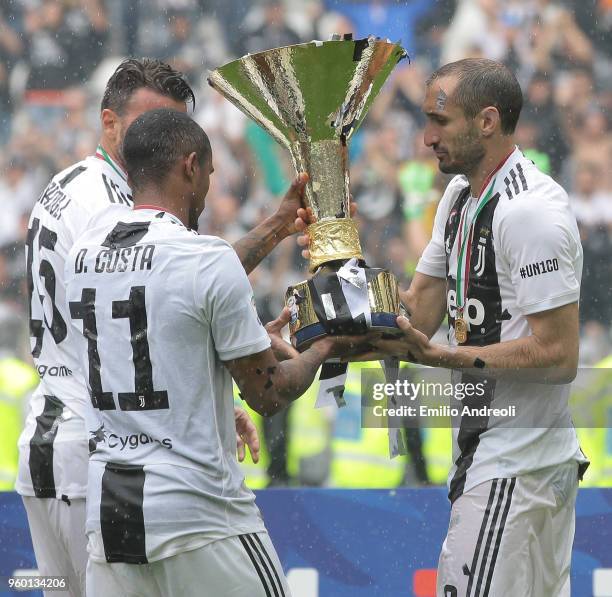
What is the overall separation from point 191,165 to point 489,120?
1067 mm

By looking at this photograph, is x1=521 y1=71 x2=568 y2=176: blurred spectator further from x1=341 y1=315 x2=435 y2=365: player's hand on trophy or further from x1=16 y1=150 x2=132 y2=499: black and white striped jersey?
x1=16 y1=150 x2=132 y2=499: black and white striped jersey

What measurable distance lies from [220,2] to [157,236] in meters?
3.88

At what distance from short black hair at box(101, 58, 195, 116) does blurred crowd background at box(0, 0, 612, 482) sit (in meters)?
2.33

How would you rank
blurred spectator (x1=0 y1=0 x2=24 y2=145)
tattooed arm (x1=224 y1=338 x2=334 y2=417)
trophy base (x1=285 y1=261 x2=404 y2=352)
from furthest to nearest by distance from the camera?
blurred spectator (x1=0 y1=0 x2=24 y2=145) < trophy base (x1=285 y1=261 x2=404 y2=352) < tattooed arm (x1=224 y1=338 x2=334 y2=417)

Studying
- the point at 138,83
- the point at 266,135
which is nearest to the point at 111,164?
the point at 138,83

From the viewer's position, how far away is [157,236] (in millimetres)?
2762

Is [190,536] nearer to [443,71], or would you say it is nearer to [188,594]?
[188,594]

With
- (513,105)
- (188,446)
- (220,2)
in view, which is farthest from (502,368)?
(220,2)

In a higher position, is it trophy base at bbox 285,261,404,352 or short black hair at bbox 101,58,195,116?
short black hair at bbox 101,58,195,116

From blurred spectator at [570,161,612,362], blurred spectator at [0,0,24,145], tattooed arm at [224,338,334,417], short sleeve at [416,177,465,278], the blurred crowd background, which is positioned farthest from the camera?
blurred spectator at [0,0,24,145]

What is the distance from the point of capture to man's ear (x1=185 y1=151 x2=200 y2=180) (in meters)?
2.89

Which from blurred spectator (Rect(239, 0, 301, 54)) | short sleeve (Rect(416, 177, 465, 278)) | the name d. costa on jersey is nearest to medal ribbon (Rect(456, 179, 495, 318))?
Result: short sleeve (Rect(416, 177, 465, 278))

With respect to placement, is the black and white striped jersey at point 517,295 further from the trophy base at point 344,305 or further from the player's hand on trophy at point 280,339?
the player's hand on trophy at point 280,339

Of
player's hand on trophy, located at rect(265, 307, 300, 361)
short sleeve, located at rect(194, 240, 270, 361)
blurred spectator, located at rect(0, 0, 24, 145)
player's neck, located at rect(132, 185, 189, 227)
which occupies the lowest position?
player's hand on trophy, located at rect(265, 307, 300, 361)
